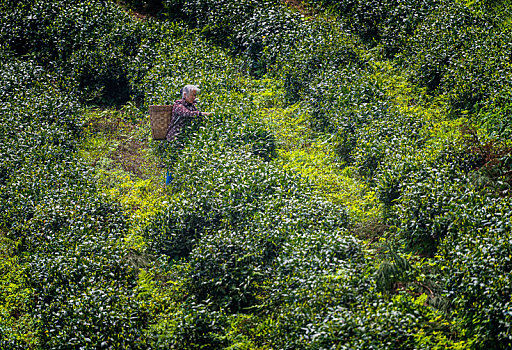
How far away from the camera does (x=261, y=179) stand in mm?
8266

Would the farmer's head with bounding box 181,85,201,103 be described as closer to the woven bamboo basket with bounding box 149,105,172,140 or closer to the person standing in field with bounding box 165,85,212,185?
the person standing in field with bounding box 165,85,212,185

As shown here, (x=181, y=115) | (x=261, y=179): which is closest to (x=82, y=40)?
(x=181, y=115)

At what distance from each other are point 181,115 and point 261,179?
267 cm

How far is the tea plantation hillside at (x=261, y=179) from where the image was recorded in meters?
6.04

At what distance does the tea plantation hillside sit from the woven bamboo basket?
1.87ft

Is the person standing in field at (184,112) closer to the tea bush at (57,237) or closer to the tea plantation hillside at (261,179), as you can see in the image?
the tea plantation hillside at (261,179)

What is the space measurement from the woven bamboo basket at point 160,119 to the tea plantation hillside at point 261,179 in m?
0.57

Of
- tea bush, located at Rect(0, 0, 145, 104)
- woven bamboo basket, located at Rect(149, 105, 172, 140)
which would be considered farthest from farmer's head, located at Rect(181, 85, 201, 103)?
tea bush, located at Rect(0, 0, 145, 104)

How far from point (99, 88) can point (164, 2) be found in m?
4.21

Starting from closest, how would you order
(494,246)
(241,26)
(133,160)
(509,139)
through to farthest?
(494,246), (509,139), (133,160), (241,26)

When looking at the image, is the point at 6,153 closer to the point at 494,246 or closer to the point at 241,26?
the point at 241,26

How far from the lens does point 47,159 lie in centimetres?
986

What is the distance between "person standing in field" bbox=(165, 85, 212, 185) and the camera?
1002 cm

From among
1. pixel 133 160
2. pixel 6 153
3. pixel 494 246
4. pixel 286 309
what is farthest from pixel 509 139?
pixel 6 153
